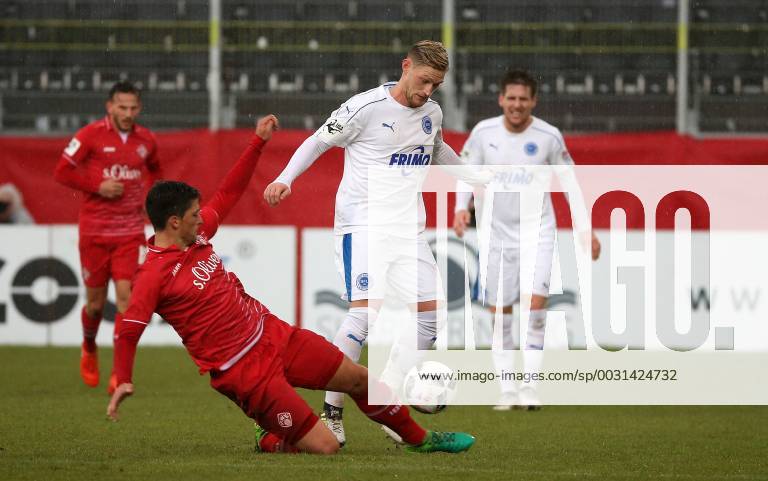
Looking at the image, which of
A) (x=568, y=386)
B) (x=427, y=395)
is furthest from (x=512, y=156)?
(x=427, y=395)

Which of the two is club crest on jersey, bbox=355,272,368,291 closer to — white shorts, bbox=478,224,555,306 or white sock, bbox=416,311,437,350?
white sock, bbox=416,311,437,350

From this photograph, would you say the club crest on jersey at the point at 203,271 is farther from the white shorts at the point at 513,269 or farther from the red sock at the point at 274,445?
the white shorts at the point at 513,269

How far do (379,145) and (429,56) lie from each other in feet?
2.06

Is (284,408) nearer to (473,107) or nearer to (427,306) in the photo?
(427,306)

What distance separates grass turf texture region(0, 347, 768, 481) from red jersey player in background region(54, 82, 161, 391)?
29.3 inches

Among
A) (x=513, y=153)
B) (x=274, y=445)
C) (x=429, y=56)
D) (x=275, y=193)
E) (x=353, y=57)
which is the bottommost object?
(x=274, y=445)

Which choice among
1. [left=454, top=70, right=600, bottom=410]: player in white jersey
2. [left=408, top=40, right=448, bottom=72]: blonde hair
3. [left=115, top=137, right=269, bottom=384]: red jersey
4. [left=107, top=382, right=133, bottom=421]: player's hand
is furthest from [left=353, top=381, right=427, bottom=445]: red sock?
[left=454, top=70, right=600, bottom=410]: player in white jersey

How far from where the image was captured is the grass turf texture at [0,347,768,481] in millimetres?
6551

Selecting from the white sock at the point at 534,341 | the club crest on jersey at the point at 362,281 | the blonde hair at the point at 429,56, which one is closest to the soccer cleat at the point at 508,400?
the white sock at the point at 534,341

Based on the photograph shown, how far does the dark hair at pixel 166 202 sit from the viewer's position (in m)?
6.79

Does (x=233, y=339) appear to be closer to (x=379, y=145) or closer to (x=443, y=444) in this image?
(x=443, y=444)

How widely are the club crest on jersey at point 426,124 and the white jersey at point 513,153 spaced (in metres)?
2.46

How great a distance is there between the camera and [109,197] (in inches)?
437

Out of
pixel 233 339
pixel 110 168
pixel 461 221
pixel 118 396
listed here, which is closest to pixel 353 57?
pixel 110 168
